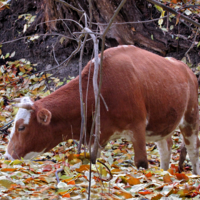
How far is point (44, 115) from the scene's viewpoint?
3768 mm

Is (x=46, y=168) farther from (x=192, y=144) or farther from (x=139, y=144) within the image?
(x=192, y=144)

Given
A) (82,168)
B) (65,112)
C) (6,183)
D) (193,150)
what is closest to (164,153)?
(193,150)

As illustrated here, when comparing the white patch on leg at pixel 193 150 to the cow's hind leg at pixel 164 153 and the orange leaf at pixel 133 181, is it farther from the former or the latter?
the orange leaf at pixel 133 181

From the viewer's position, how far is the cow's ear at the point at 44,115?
3744 mm

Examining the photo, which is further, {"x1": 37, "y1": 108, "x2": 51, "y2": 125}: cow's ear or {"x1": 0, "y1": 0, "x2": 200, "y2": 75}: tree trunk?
{"x1": 0, "y1": 0, "x2": 200, "y2": 75}: tree trunk

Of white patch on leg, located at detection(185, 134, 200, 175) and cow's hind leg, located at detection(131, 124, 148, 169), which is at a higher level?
cow's hind leg, located at detection(131, 124, 148, 169)

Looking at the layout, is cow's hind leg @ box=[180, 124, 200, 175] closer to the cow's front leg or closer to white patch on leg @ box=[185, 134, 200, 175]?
white patch on leg @ box=[185, 134, 200, 175]

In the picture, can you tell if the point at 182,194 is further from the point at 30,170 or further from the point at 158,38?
the point at 158,38

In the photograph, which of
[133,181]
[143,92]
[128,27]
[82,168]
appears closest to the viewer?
[133,181]

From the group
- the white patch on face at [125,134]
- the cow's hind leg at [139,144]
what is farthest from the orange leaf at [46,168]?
the cow's hind leg at [139,144]

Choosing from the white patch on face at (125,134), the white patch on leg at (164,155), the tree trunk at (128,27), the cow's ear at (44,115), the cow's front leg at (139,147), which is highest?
the tree trunk at (128,27)

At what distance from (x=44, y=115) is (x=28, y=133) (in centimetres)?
32

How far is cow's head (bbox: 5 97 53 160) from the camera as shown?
3.82 metres

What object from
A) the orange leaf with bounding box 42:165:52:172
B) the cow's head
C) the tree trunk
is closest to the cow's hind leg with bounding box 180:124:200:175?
the cow's head
